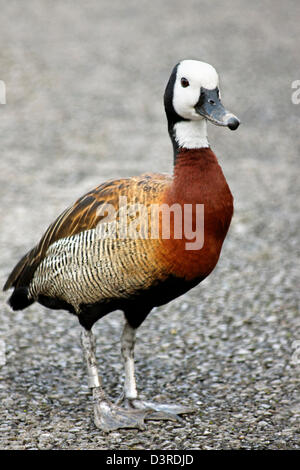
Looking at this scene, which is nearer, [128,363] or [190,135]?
[190,135]

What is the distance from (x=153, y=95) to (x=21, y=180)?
4.25 m

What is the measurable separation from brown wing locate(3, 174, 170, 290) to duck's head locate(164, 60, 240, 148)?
353mm

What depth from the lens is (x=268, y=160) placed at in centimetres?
1017

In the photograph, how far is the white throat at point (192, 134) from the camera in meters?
4.06

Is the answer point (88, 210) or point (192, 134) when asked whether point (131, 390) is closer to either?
point (88, 210)

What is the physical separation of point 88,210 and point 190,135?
0.76 m

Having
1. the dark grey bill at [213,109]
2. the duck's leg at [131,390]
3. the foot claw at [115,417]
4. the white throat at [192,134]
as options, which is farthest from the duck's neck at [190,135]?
the foot claw at [115,417]

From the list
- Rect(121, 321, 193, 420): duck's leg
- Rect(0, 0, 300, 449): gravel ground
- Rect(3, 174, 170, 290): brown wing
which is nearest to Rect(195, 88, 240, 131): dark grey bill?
Result: Rect(3, 174, 170, 290): brown wing

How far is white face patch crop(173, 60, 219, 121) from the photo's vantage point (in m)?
3.93

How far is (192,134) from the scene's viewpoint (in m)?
4.07

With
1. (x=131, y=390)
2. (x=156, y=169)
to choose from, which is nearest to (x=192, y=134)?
(x=131, y=390)

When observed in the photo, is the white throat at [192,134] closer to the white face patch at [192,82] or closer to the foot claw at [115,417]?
the white face patch at [192,82]

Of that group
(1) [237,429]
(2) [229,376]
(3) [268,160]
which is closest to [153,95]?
(3) [268,160]
